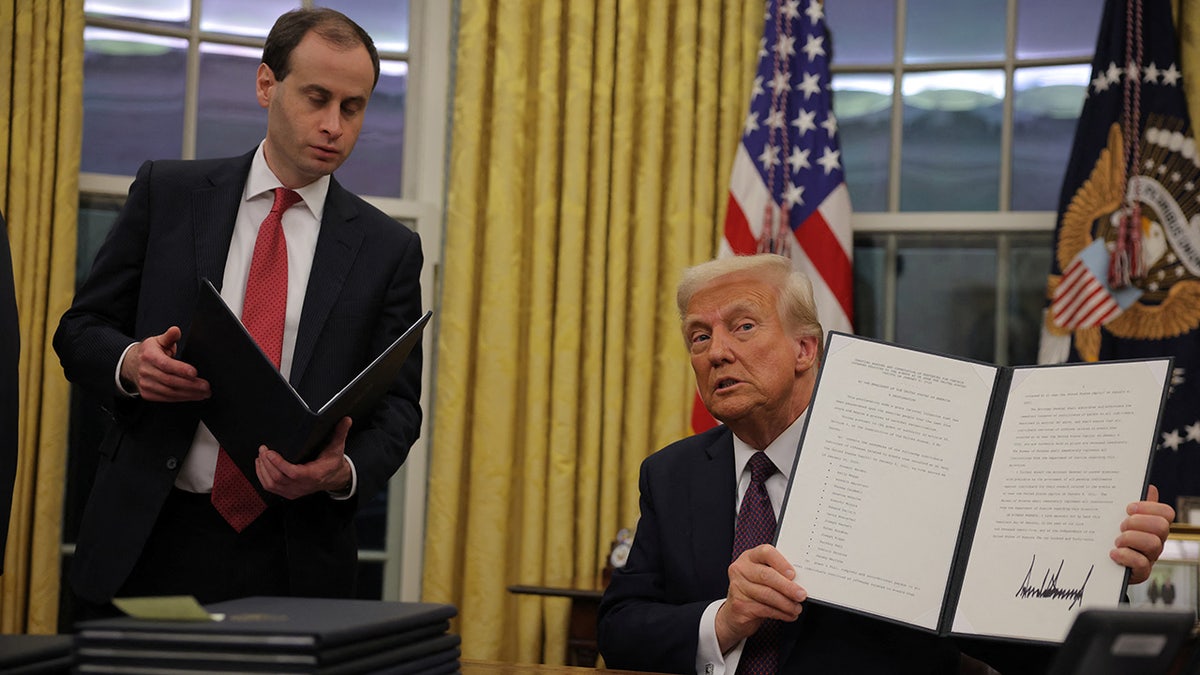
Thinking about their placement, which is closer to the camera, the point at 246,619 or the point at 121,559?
the point at 246,619

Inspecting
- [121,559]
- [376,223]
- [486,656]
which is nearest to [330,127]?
[376,223]

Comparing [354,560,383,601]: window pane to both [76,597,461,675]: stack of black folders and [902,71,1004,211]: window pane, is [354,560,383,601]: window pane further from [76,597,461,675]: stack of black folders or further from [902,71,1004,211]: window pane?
[76,597,461,675]: stack of black folders

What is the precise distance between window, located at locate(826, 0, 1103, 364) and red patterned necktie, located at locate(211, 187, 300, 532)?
264 cm

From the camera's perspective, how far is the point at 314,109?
218 centimetres

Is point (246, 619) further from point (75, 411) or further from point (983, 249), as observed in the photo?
A: point (983, 249)

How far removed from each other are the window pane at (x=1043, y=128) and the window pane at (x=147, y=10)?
283 centimetres

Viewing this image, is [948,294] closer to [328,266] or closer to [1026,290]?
[1026,290]

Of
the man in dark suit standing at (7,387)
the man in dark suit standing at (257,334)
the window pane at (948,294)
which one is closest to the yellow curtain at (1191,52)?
the window pane at (948,294)

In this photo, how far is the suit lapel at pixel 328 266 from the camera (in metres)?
2.08

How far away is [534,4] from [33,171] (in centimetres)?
165

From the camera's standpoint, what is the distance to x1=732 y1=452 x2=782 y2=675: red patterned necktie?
1881 mm

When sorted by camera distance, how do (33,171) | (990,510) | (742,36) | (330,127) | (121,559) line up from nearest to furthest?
(990,510) < (121,559) < (330,127) < (33,171) < (742,36)

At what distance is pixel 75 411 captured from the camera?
414 centimetres

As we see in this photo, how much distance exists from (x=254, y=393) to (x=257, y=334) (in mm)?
308
